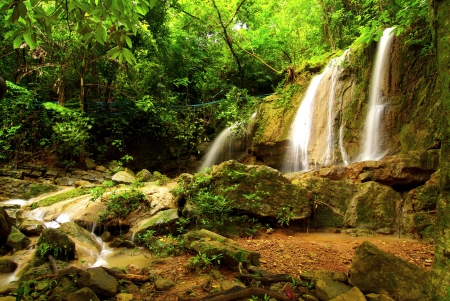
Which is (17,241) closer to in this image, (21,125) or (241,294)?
(241,294)

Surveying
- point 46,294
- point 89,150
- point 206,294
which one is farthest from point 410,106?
point 89,150

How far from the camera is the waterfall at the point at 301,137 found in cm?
880

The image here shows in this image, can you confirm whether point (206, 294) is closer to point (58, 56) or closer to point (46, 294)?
point (46, 294)

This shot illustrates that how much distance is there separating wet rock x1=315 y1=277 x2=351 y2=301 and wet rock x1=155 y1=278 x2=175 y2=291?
1613 millimetres

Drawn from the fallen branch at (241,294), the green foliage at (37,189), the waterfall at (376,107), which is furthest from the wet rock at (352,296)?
the green foliage at (37,189)

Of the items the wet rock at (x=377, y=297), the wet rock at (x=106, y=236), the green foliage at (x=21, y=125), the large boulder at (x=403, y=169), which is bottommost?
the wet rock at (x=106, y=236)

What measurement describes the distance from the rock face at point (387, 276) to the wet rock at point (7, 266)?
4.68m

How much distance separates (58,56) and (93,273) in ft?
35.6

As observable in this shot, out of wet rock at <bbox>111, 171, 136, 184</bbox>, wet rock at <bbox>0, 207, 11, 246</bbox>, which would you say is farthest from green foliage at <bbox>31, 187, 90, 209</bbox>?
wet rock at <bbox>0, 207, 11, 246</bbox>

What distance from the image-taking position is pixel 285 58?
1417cm

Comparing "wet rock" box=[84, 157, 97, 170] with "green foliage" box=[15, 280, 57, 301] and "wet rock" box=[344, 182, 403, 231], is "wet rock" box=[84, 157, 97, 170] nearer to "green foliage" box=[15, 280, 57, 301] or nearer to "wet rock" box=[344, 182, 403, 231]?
"green foliage" box=[15, 280, 57, 301]

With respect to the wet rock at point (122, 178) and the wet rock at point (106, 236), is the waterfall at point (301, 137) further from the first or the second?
the wet rock at point (106, 236)

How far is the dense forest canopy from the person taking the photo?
1014cm

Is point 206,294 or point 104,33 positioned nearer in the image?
point 104,33
